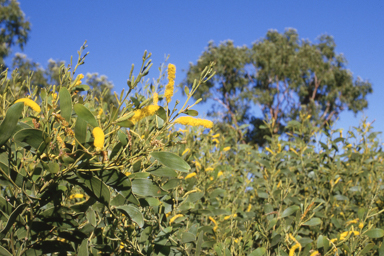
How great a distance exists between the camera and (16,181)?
0.82m

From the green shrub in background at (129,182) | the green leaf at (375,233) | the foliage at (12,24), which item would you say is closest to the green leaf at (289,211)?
the green shrub in background at (129,182)

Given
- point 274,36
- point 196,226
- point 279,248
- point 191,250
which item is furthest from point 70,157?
point 274,36

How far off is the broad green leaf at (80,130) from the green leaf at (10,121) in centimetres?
12

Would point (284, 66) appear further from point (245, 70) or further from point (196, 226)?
point (196, 226)

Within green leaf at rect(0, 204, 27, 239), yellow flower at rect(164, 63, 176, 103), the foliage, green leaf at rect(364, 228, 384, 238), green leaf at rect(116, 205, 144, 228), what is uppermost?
the foliage

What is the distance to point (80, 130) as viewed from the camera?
2.36 ft

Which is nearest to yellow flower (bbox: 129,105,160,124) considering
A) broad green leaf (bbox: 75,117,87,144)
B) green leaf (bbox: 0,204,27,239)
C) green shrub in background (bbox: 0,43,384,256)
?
green shrub in background (bbox: 0,43,384,256)

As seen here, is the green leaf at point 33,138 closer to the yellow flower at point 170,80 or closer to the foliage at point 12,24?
the yellow flower at point 170,80

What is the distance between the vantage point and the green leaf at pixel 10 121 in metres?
0.71

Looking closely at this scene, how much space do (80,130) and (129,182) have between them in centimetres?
18

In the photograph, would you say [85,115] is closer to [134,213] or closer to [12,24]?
[134,213]

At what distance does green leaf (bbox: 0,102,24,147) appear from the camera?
0.71 metres

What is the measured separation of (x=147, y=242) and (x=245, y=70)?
23631mm

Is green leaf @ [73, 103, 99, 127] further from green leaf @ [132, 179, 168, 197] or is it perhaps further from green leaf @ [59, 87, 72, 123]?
green leaf @ [132, 179, 168, 197]
